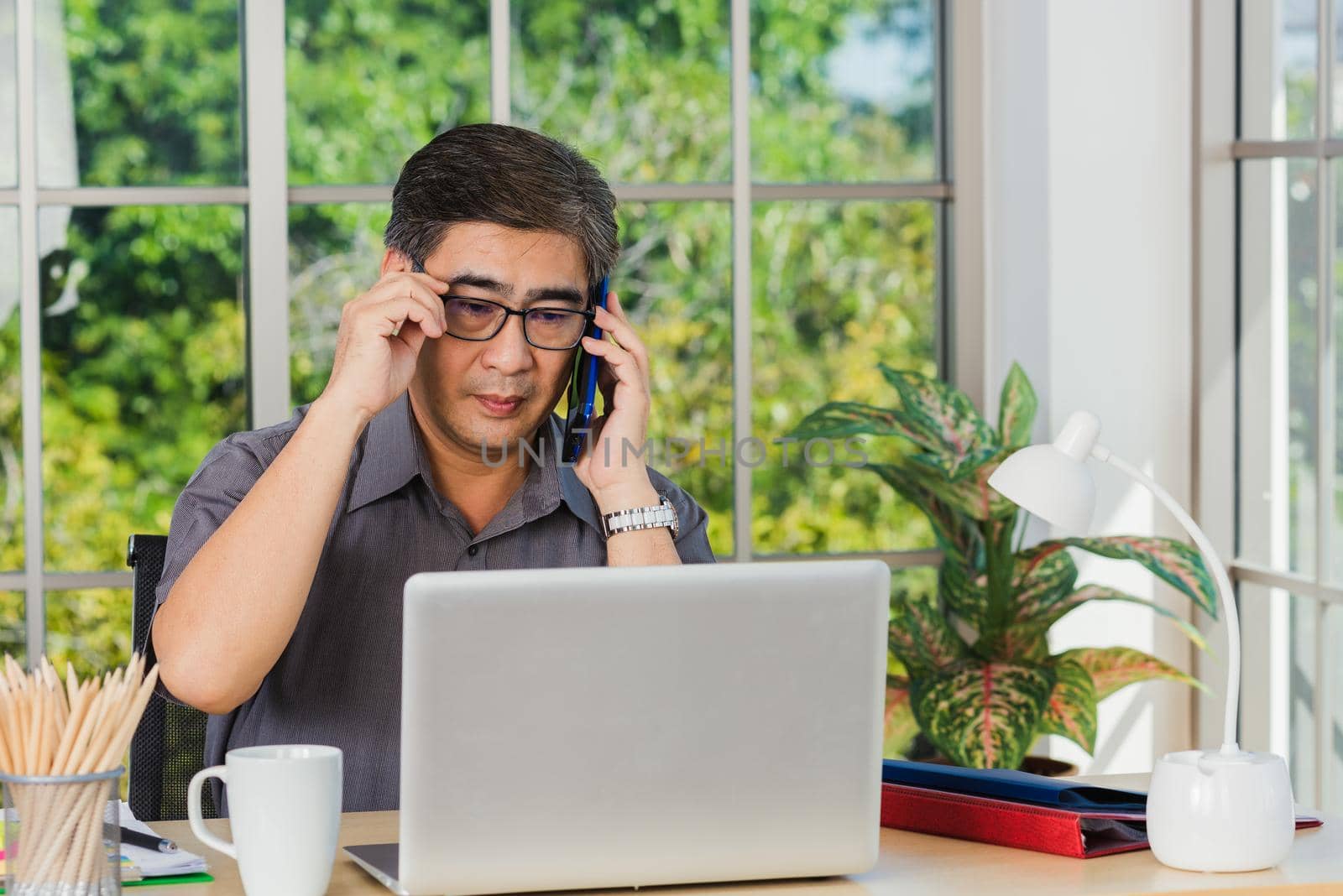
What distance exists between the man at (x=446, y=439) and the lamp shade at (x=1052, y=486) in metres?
0.62

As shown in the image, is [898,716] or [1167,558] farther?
[898,716]

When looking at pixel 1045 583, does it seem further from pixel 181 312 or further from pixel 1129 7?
pixel 181 312

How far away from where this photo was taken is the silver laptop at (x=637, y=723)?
1104mm

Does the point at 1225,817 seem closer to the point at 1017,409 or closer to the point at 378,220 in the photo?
the point at 1017,409

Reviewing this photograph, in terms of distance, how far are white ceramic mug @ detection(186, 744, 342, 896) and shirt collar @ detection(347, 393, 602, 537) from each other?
738mm

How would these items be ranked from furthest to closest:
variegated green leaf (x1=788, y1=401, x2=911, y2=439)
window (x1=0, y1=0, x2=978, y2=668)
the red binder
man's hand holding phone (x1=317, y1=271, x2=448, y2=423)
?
window (x1=0, y1=0, x2=978, y2=668) < variegated green leaf (x1=788, y1=401, x2=911, y2=439) < man's hand holding phone (x1=317, y1=271, x2=448, y2=423) < the red binder

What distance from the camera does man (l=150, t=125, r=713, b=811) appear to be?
1.74 metres

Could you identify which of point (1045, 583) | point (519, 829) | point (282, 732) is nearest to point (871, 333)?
point (1045, 583)

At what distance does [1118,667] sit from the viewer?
2.64 meters

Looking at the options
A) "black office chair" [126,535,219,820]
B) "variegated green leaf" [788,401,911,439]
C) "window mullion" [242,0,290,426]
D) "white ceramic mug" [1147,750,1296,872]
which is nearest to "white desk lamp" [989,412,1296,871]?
"white ceramic mug" [1147,750,1296,872]

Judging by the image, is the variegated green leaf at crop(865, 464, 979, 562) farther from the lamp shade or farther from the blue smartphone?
the lamp shade

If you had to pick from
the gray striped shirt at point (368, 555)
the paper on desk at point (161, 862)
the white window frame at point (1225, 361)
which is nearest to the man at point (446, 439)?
the gray striped shirt at point (368, 555)

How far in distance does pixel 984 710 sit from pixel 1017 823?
1.15 meters

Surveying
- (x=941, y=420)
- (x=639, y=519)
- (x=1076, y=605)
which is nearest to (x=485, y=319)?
(x=639, y=519)
